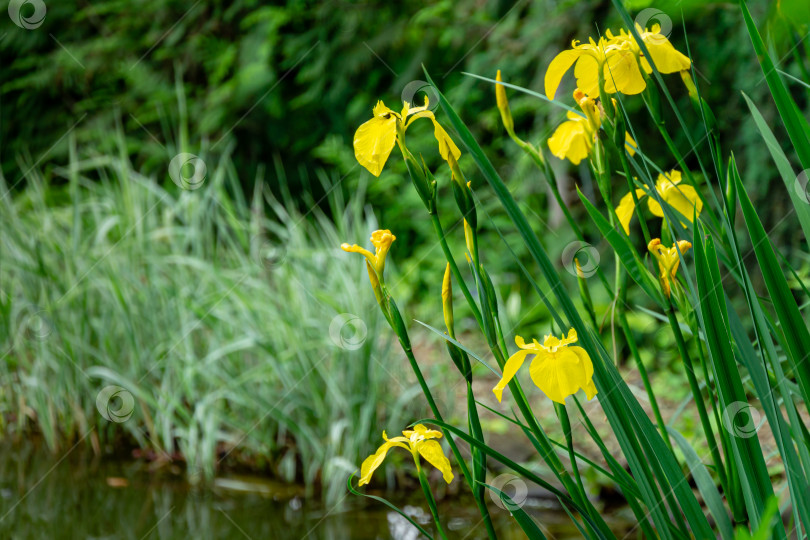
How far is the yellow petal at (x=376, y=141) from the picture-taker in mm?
632

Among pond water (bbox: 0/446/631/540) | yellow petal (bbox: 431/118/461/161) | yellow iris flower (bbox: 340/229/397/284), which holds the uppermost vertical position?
yellow petal (bbox: 431/118/461/161)

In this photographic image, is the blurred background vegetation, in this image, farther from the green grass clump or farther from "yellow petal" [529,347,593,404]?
"yellow petal" [529,347,593,404]

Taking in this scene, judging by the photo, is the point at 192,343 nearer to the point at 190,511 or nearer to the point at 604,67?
the point at 190,511

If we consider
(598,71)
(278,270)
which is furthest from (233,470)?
(598,71)

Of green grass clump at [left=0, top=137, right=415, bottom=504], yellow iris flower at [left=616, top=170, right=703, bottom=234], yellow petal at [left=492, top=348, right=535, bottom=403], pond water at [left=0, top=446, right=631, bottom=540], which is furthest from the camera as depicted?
green grass clump at [left=0, top=137, right=415, bottom=504]

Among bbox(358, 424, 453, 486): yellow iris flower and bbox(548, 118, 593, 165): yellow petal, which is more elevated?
bbox(548, 118, 593, 165): yellow petal

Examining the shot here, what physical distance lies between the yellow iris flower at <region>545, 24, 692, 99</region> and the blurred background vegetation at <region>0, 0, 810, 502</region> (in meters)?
0.44

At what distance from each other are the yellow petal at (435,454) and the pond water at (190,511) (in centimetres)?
116

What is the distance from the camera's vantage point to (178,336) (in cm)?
236

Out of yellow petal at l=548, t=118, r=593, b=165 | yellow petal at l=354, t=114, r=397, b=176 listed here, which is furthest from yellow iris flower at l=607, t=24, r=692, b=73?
yellow petal at l=354, t=114, r=397, b=176

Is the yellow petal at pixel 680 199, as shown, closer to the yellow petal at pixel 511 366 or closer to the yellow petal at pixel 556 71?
the yellow petal at pixel 556 71

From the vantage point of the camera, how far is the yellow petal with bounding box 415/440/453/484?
652mm

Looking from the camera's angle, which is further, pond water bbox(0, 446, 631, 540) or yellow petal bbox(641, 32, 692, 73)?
pond water bbox(0, 446, 631, 540)

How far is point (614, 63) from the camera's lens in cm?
66
